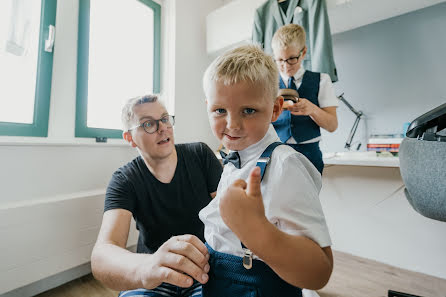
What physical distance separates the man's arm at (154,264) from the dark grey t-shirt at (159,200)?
0.19 metres

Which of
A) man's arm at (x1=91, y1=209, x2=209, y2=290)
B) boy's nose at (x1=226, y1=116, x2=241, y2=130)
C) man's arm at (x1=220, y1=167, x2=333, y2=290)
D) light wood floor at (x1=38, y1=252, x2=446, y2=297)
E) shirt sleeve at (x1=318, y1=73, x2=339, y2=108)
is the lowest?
light wood floor at (x1=38, y1=252, x2=446, y2=297)

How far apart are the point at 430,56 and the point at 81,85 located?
2.35 metres

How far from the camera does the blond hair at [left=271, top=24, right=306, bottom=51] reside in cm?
107

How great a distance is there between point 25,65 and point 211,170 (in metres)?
1.39

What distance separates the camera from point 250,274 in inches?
18.3

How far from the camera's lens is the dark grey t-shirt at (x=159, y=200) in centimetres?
92

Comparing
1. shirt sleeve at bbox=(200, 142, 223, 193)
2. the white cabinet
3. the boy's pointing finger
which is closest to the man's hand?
the boy's pointing finger

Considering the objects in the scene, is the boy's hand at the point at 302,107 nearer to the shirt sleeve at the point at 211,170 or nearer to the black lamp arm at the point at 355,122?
the shirt sleeve at the point at 211,170

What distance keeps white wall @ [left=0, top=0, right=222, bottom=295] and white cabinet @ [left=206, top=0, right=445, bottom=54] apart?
1.20 m

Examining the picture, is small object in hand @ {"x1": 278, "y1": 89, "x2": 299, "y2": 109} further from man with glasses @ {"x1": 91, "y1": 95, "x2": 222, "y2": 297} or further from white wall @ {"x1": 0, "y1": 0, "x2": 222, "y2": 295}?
white wall @ {"x1": 0, "y1": 0, "x2": 222, "y2": 295}

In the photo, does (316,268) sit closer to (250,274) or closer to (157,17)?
(250,274)

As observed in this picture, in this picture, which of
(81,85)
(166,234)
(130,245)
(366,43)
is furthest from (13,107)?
(366,43)

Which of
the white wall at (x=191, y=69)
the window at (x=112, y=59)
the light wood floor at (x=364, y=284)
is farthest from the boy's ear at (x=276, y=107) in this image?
the white wall at (x=191, y=69)

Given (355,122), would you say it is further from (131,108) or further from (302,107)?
(131,108)
